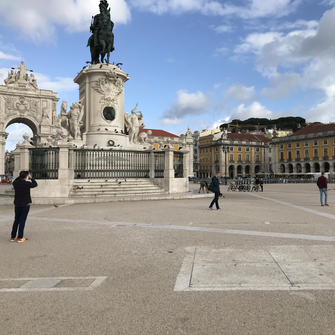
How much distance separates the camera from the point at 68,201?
42.8 feet

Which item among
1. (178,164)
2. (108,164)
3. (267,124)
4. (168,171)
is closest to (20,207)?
(108,164)

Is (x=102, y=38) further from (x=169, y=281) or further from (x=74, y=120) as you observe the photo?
(x=169, y=281)

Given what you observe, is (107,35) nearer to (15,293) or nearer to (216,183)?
(216,183)

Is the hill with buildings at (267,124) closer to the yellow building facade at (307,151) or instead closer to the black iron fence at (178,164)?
the yellow building facade at (307,151)

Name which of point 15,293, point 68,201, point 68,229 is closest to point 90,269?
point 15,293

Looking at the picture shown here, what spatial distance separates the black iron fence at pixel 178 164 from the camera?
17797 millimetres

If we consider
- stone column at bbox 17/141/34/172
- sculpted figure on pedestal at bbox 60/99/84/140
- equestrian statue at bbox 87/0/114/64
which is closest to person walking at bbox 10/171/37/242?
stone column at bbox 17/141/34/172

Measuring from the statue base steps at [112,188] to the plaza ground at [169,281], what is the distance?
309 inches

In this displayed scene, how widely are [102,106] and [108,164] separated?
3844mm

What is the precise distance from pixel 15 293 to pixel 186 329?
6.61 feet

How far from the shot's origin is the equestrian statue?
19.5 m

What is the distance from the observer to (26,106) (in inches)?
2213

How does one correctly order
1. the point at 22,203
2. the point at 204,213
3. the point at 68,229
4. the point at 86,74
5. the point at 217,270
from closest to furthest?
1. the point at 217,270
2. the point at 22,203
3. the point at 68,229
4. the point at 204,213
5. the point at 86,74

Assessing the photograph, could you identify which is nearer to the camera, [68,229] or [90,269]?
[90,269]
